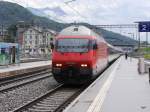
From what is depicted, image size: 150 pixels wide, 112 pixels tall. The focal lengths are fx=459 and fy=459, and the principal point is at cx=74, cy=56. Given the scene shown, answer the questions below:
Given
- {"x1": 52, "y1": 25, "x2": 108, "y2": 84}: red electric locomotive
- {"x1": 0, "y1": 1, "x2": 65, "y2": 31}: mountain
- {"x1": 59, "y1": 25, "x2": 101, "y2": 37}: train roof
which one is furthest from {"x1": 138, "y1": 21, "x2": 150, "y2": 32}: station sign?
{"x1": 0, "y1": 1, "x2": 65, "y2": 31}: mountain

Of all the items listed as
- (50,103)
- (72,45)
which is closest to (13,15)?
(72,45)

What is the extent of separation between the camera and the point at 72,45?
24.0 m

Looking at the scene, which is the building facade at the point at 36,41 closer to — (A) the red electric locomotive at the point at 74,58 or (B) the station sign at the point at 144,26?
(B) the station sign at the point at 144,26

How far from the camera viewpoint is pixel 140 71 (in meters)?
34.6

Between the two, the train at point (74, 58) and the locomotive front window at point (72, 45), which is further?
the locomotive front window at point (72, 45)

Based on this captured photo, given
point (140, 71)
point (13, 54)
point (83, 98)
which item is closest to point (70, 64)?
point (83, 98)

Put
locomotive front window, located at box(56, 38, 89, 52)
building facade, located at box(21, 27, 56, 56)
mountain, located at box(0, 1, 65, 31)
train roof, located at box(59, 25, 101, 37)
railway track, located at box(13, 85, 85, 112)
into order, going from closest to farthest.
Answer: railway track, located at box(13, 85, 85, 112)
locomotive front window, located at box(56, 38, 89, 52)
train roof, located at box(59, 25, 101, 37)
building facade, located at box(21, 27, 56, 56)
mountain, located at box(0, 1, 65, 31)

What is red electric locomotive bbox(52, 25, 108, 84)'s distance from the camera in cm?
2317

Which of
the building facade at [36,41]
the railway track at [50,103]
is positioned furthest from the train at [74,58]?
the building facade at [36,41]

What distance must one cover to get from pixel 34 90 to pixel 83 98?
24.1ft

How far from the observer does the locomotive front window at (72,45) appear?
78.3 ft

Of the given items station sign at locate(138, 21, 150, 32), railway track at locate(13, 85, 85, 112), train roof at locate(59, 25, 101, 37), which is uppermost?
station sign at locate(138, 21, 150, 32)

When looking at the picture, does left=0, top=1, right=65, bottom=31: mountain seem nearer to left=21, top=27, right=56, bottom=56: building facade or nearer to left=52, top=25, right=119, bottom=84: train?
left=21, top=27, right=56, bottom=56: building facade

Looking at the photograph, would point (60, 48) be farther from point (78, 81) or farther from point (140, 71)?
point (140, 71)
